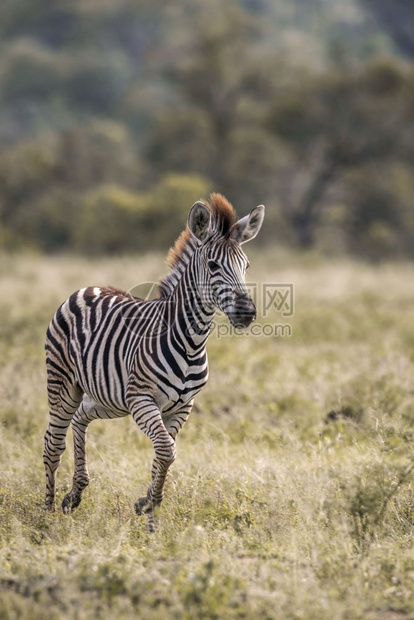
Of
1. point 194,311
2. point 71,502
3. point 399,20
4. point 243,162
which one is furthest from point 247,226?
point 399,20

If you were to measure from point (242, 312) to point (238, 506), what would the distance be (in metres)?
1.59

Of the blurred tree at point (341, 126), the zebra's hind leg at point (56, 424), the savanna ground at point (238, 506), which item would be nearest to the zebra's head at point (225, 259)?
the savanna ground at point (238, 506)

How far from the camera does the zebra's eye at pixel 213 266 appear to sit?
18.4 ft

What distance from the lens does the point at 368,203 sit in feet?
113

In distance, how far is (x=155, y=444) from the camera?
18.0 feet

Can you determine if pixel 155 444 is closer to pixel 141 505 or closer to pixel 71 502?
pixel 141 505

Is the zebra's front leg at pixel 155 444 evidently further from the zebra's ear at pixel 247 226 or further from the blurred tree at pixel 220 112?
the blurred tree at pixel 220 112

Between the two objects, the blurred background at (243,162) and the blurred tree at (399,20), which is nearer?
the blurred background at (243,162)

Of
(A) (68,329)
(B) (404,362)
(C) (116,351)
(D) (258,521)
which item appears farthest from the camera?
(B) (404,362)

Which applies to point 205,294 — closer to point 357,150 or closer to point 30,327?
point 30,327

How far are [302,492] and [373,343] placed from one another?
7.61 m

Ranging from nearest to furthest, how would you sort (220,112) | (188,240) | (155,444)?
(155,444) < (188,240) < (220,112)

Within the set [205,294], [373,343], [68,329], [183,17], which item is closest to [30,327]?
[373,343]

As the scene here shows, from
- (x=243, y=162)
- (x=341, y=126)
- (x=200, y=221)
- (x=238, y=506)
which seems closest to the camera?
(x=200, y=221)
